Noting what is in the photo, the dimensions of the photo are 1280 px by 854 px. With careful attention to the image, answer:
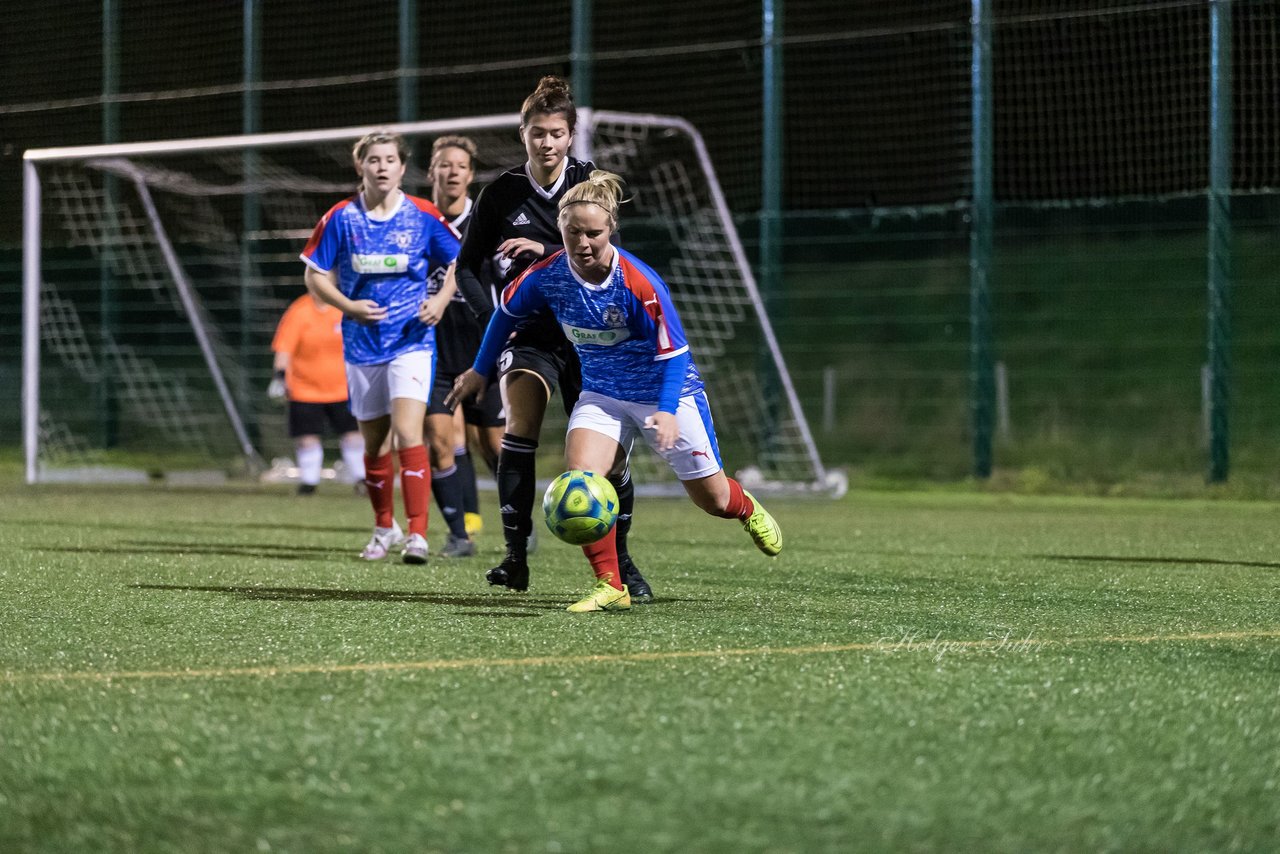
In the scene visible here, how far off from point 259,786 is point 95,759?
43 centimetres

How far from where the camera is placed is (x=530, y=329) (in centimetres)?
604

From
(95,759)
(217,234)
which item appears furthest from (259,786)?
(217,234)

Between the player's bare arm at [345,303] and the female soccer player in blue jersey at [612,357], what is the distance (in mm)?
1633

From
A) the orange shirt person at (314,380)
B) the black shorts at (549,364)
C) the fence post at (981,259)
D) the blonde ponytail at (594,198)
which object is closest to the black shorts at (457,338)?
the black shorts at (549,364)

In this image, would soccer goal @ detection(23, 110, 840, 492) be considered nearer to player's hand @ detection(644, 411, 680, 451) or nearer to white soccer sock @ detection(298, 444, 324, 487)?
white soccer sock @ detection(298, 444, 324, 487)

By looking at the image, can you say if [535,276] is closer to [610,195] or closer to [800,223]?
[610,195]

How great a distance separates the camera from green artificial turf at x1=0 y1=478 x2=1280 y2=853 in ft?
9.43

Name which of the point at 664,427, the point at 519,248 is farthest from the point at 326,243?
the point at 664,427

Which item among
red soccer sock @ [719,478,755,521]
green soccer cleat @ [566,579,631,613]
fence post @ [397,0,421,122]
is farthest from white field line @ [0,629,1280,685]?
fence post @ [397,0,421,122]

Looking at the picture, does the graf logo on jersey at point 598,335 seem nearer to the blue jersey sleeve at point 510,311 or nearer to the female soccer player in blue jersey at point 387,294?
the blue jersey sleeve at point 510,311

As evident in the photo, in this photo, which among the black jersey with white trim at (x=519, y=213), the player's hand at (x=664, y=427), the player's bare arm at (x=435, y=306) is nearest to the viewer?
the player's hand at (x=664, y=427)

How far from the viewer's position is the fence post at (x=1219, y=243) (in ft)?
42.4

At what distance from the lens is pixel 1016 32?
14.8 m

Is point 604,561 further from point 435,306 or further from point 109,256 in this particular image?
point 109,256
